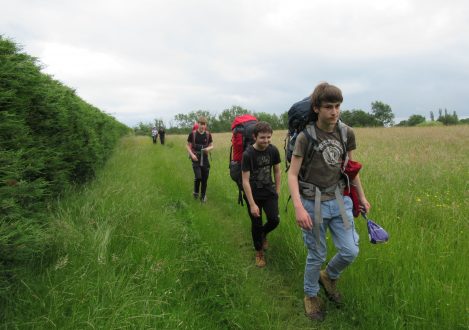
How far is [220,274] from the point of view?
3.49 m

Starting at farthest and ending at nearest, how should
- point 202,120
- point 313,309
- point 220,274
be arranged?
point 202,120 → point 220,274 → point 313,309

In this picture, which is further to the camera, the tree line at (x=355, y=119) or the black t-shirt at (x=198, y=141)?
the tree line at (x=355, y=119)

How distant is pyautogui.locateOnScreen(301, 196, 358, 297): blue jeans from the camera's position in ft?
8.99

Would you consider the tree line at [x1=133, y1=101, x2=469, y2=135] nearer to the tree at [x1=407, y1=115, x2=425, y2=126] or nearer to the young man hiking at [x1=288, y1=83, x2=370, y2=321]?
the tree at [x1=407, y1=115, x2=425, y2=126]

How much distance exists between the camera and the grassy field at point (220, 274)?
8.11ft

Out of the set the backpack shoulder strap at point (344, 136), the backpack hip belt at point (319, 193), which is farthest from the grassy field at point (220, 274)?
the backpack shoulder strap at point (344, 136)

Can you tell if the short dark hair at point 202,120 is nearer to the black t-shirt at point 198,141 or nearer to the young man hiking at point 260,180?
the black t-shirt at point 198,141

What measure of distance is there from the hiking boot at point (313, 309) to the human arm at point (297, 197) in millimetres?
907

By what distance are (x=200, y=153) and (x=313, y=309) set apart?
4.86m

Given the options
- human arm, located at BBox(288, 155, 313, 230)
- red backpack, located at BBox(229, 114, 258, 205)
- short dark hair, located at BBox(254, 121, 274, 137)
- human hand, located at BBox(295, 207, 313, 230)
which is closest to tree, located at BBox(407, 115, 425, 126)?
red backpack, located at BBox(229, 114, 258, 205)

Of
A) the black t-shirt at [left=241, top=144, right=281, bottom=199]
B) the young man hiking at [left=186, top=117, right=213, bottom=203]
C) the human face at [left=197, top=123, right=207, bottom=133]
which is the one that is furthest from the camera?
the human face at [left=197, top=123, right=207, bottom=133]

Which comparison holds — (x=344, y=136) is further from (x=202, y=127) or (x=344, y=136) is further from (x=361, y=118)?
(x=361, y=118)

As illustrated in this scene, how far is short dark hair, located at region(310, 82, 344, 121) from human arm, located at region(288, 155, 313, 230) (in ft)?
1.65

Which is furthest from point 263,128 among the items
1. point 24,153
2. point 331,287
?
point 24,153
